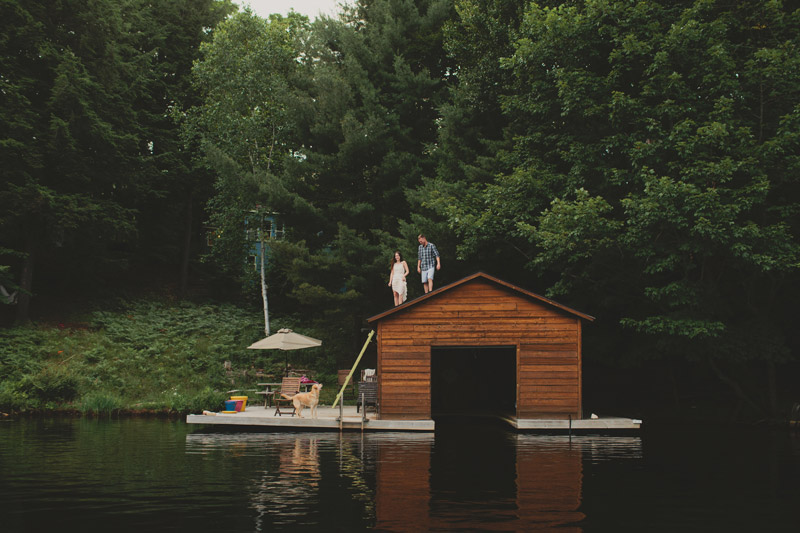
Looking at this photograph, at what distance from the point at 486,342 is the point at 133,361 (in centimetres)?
1503

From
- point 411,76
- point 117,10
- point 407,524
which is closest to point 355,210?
point 411,76

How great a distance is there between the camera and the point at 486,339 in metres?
19.7

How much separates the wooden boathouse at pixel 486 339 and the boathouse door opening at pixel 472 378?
808 centimetres

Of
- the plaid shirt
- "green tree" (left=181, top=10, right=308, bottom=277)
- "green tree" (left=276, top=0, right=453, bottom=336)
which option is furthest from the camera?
"green tree" (left=181, top=10, right=308, bottom=277)

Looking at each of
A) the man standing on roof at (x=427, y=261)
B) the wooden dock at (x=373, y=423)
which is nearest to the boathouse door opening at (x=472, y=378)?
the man standing on roof at (x=427, y=261)

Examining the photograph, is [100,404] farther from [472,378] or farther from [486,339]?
[472,378]

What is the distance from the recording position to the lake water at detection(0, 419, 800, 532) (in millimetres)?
9281

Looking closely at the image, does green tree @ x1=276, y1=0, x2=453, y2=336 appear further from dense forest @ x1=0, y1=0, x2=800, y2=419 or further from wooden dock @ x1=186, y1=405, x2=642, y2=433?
wooden dock @ x1=186, y1=405, x2=642, y2=433

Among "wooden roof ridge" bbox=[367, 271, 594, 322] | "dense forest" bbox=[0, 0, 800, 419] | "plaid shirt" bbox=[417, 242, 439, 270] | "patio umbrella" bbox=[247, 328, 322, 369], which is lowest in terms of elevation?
"patio umbrella" bbox=[247, 328, 322, 369]

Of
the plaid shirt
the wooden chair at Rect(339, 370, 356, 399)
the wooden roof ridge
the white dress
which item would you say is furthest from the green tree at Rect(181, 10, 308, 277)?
the wooden roof ridge

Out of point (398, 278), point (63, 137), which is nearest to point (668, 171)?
point (398, 278)

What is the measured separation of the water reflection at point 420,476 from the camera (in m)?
9.41

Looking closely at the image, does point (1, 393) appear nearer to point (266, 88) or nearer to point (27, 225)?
point (27, 225)

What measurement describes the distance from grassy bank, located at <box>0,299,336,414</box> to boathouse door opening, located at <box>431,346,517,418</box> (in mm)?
4645
